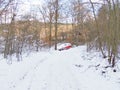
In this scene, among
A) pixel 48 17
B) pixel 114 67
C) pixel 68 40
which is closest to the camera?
pixel 114 67

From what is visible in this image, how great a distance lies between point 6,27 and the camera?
89.7 ft

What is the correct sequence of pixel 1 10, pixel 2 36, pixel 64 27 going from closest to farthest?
pixel 1 10
pixel 2 36
pixel 64 27

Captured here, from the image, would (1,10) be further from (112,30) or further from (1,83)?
(112,30)

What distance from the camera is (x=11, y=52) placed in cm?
2900

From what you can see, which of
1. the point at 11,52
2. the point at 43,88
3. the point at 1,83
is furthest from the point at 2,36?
the point at 43,88

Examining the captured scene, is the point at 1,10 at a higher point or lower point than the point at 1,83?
higher

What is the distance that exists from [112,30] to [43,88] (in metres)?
8.13

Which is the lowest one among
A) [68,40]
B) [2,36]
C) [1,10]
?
[68,40]

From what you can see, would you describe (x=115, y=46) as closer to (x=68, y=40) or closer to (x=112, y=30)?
(x=112, y=30)

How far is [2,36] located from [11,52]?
10.9ft

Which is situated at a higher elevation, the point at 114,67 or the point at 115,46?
the point at 115,46

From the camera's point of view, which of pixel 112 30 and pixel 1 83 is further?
pixel 112 30

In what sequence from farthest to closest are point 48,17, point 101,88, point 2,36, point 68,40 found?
point 68,40
point 48,17
point 2,36
point 101,88

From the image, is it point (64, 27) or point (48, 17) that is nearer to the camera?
point (48, 17)
